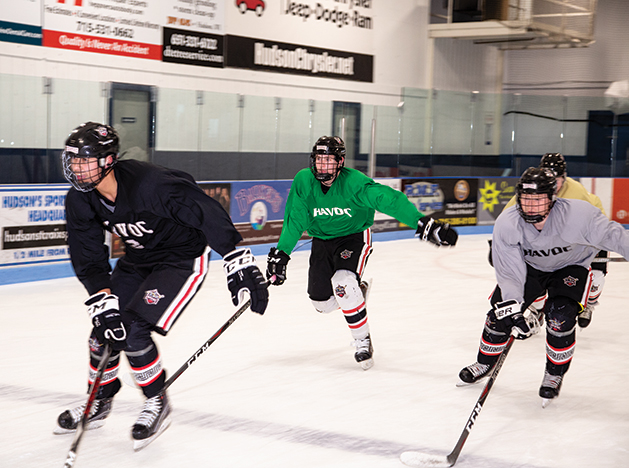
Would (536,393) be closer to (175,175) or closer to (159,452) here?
(159,452)

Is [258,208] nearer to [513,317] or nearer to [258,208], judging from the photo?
[258,208]

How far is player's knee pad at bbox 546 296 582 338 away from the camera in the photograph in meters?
2.99

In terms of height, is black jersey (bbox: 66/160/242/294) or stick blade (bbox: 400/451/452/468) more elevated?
black jersey (bbox: 66/160/242/294)

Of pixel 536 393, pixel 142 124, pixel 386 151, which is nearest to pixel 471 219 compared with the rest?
pixel 386 151

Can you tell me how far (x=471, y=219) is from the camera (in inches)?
397

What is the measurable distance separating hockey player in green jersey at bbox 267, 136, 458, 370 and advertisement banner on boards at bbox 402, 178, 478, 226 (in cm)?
570

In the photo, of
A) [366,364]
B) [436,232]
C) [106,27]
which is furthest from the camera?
[106,27]

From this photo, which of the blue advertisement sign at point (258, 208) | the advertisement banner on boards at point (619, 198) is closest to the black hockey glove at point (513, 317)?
the blue advertisement sign at point (258, 208)

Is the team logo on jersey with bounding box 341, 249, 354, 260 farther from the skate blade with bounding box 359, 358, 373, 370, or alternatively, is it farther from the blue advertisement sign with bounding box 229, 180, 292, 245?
the blue advertisement sign with bounding box 229, 180, 292, 245

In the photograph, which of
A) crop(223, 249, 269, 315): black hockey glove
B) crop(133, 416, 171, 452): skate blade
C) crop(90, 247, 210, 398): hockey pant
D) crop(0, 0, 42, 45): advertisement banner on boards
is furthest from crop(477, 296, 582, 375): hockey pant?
crop(0, 0, 42, 45): advertisement banner on boards

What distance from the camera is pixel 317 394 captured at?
3.19 metres

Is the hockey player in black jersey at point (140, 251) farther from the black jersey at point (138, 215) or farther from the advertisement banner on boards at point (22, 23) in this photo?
the advertisement banner on boards at point (22, 23)

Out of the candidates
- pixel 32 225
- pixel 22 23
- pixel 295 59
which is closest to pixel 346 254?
pixel 32 225

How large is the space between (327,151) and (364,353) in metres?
1.04
